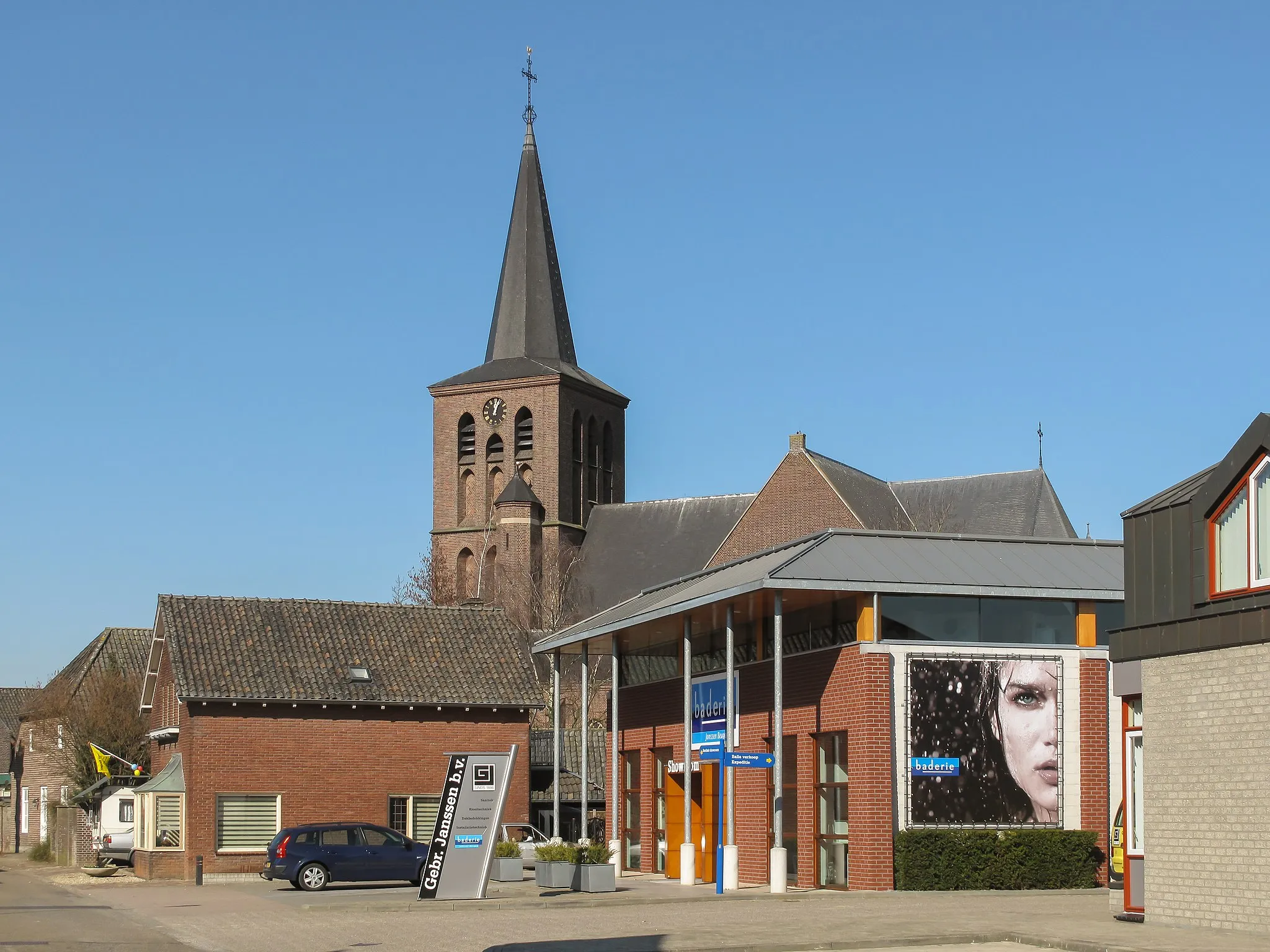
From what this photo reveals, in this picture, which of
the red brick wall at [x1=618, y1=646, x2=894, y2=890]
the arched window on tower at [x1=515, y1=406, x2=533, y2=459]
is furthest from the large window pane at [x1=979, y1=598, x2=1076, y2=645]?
the arched window on tower at [x1=515, y1=406, x2=533, y2=459]

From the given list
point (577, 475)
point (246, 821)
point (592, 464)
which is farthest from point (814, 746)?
point (592, 464)

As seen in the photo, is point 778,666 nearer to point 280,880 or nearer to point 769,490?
point 280,880

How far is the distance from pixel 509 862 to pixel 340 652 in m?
12.4

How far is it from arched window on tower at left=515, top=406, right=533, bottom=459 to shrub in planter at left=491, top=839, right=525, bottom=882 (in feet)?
194

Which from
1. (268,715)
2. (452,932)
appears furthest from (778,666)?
(268,715)

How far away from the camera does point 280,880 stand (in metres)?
35.6

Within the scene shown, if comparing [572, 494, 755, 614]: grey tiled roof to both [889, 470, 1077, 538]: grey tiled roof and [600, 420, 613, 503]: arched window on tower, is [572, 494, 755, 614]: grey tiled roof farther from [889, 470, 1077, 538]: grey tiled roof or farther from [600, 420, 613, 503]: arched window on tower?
[889, 470, 1077, 538]: grey tiled roof

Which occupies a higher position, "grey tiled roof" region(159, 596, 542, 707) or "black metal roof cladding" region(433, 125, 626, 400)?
"black metal roof cladding" region(433, 125, 626, 400)

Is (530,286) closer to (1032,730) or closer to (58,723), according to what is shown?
(58,723)

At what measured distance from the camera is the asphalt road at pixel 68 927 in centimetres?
2022

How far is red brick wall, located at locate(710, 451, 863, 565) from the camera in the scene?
6341 centimetres

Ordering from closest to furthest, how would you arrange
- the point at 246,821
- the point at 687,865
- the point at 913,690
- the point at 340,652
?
Result: 1. the point at 913,690
2. the point at 687,865
3. the point at 246,821
4. the point at 340,652

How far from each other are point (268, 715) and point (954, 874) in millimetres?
19649

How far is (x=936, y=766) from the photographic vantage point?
26578 millimetres
